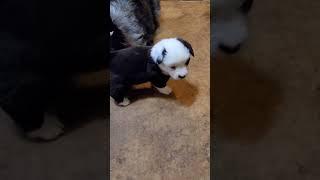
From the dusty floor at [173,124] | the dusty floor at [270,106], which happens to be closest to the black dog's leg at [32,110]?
the dusty floor at [173,124]

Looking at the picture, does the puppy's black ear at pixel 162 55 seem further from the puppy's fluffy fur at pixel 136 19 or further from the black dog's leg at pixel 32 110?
the black dog's leg at pixel 32 110

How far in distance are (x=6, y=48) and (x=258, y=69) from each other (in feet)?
1.57

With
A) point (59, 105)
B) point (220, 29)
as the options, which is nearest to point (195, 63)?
point (220, 29)

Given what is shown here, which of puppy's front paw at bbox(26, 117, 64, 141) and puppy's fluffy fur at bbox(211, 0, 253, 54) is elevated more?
puppy's fluffy fur at bbox(211, 0, 253, 54)

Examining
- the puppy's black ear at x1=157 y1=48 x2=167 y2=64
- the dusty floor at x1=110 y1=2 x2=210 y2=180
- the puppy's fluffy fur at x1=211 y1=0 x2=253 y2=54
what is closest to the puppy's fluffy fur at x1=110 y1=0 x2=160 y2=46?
the dusty floor at x1=110 y1=2 x2=210 y2=180

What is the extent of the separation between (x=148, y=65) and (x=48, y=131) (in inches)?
13.0

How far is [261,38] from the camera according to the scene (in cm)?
82

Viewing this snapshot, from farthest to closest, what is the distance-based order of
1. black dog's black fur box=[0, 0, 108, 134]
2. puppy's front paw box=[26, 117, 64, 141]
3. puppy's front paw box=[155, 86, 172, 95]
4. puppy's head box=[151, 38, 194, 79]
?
puppy's front paw box=[155, 86, 172, 95], puppy's head box=[151, 38, 194, 79], puppy's front paw box=[26, 117, 64, 141], black dog's black fur box=[0, 0, 108, 134]

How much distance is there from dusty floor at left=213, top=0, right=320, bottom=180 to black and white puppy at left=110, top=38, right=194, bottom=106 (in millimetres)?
122

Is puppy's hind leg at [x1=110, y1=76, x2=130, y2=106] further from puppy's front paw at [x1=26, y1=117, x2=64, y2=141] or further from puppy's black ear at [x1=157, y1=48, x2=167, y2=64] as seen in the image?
puppy's front paw at [x1=26, y1=117, x2=64, y2=141]

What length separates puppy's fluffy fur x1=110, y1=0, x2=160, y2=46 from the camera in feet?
3.54

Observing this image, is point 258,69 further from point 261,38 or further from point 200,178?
point 200,178

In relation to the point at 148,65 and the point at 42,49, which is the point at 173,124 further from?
the point at 42,49

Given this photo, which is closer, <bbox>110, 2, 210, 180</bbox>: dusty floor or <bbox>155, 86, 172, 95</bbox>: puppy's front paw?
<bbox>110, 2, 210, 180</bbox>: dusty floor
